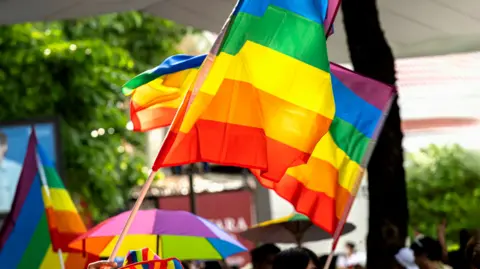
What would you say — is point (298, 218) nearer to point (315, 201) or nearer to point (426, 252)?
point (426, 252)

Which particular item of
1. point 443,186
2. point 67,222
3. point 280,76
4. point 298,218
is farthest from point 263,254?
point 443,186

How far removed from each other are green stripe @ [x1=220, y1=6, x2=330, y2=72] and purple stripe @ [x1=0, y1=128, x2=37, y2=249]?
444cm

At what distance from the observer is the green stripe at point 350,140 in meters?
7.66

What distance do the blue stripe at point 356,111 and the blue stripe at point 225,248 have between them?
231 centimetres

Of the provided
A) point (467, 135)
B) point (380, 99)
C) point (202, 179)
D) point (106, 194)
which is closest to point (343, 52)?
point (106, 194)

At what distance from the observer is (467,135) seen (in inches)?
932

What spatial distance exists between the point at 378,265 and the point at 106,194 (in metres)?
7.88

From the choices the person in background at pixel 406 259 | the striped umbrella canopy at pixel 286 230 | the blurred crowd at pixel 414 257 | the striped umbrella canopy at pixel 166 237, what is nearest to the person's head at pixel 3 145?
the striped umbrella canopy at pixel 286 230

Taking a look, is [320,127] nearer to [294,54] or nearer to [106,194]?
[294,54]

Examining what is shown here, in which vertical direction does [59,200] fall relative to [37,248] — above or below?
above

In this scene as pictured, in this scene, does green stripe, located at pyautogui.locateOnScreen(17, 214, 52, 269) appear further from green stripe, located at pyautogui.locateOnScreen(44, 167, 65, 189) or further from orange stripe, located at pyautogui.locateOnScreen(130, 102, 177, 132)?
orange stripe, located at pyautogui.locateOnScreen(130, 102, 177, 132)

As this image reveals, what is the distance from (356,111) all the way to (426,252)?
1853 mm

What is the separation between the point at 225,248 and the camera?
32.3ft

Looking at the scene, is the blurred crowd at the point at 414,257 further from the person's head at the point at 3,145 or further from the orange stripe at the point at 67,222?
the person's head at the point at 3,145
